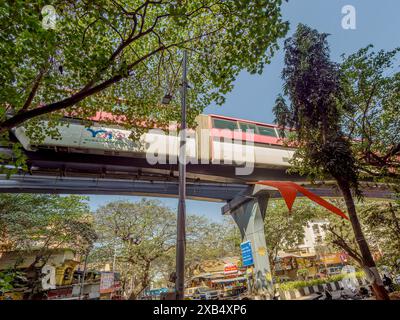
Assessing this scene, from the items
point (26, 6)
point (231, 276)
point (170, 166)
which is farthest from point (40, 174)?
point (231, 276)

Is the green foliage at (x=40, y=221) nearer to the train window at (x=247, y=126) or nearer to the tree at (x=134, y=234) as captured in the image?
the tree at (x=134, y=234)

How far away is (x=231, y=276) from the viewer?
1286 inches

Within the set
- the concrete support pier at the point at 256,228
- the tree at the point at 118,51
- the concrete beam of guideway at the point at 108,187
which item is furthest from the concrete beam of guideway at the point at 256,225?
the tree at the point at 118,51

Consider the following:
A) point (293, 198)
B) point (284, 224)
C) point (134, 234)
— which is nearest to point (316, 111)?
point (293, 198)

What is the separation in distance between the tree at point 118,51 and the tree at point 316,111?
12.1 ft

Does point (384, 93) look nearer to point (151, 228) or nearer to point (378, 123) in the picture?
point (378, 123)

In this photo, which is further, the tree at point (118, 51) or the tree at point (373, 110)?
the tree at point (373, 110)

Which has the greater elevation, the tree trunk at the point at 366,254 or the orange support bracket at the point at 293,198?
the orange support bracket at the point at 293,198

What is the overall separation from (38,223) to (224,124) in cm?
1319

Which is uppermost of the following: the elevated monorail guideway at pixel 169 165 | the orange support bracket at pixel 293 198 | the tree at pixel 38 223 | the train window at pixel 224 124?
the train window at pixel 224 124

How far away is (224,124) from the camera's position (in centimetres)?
1363

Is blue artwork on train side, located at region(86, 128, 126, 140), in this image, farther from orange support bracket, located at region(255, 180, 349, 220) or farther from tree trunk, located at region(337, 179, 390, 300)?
tree trunk, located at region(337, 179, 390, 300)

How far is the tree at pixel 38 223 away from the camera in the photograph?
1375 cm

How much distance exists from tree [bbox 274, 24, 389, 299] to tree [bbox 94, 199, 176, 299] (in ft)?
50.0
